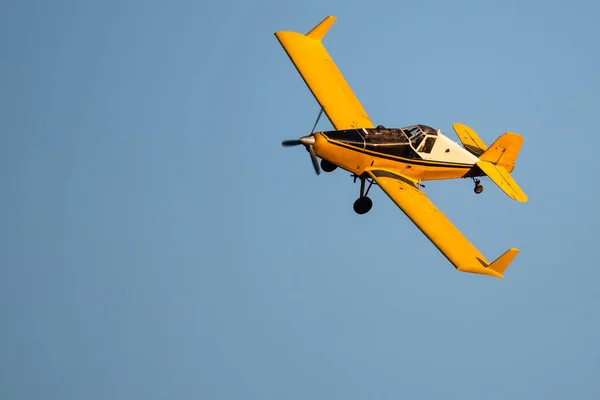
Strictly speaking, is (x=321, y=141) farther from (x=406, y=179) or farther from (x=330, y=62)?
(x=330, y=62)

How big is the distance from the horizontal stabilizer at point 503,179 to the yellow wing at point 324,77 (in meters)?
4.53

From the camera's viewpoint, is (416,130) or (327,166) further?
(327,166)

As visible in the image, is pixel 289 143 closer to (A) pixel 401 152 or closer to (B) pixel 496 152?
(A) pixel 401 152

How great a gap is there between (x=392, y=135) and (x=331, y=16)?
9.85 m

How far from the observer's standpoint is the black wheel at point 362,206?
48.1 meters

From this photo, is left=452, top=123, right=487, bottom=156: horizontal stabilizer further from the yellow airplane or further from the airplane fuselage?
the airplane fuselage

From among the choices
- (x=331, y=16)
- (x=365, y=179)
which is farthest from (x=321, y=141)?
(x=331, y=16)

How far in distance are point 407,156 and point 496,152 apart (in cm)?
386

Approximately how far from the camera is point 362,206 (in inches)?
1893

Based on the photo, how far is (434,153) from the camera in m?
49.9

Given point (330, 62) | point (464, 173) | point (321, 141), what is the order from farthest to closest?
point (330, 62)
point (464, 173)
point (321, 141)

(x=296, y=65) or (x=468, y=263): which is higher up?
(x=296, y=65)

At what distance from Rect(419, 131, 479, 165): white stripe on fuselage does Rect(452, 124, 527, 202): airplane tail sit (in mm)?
499

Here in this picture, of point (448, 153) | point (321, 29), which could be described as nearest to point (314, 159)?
point (448, 153)
